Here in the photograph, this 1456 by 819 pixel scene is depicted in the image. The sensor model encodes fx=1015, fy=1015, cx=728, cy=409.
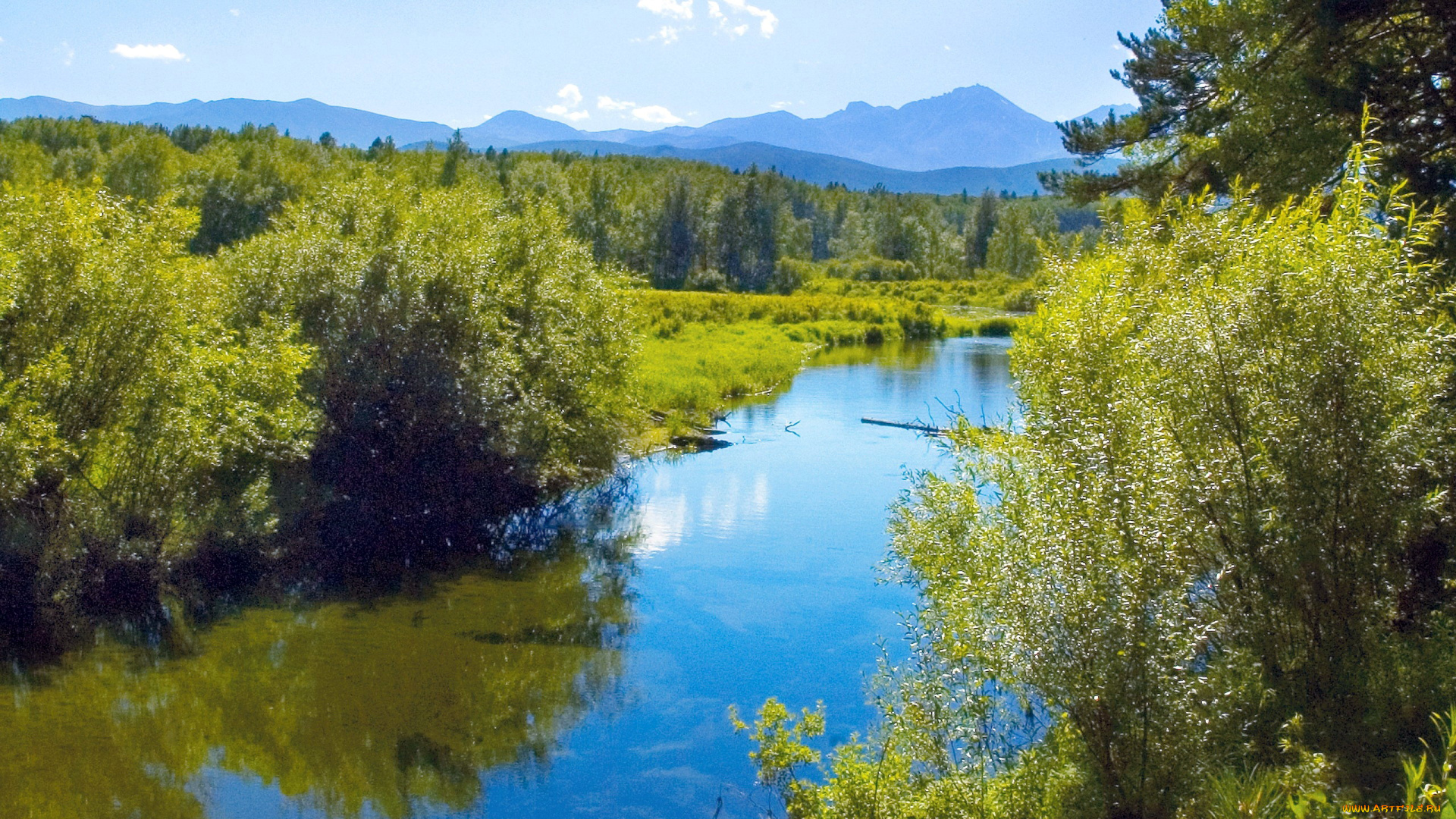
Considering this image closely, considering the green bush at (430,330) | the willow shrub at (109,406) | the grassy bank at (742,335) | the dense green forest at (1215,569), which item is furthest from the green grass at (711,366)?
the dense green forest at (1215,569)

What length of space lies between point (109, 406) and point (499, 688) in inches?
340

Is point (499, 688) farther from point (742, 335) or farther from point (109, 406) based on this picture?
point (742, 335)

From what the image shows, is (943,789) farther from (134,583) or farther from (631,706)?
(134,583)

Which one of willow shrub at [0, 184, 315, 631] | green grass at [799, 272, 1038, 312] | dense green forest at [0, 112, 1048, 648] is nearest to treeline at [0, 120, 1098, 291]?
green grass at [799, 272, 1038, 312]

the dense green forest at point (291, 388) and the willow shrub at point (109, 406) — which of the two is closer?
the willow shrub at point (109, 406)

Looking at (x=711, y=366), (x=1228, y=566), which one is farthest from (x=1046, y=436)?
(x=711, y=366)

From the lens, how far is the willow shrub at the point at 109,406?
1678 cm

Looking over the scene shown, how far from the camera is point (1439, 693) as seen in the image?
31.2ft

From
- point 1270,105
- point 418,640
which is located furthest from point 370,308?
point 1270,105

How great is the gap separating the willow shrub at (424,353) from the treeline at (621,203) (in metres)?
47.6

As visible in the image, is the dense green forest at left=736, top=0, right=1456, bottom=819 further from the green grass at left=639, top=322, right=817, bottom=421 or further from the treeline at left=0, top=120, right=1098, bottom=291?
the treeline at left=0, top=120, right=1098, bottom=291

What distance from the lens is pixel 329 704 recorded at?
15.5 meters

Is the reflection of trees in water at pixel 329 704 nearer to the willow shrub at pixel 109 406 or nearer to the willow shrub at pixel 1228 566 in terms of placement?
the willow shrub at pixel 109 406

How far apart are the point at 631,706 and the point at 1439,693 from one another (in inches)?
416
